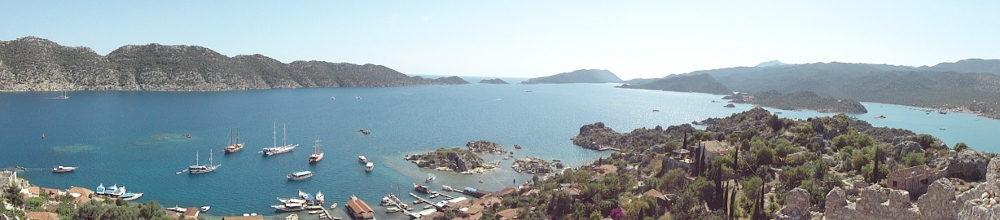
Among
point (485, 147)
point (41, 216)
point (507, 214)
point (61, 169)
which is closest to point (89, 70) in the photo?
point (61, 169)

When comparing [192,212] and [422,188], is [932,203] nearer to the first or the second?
[192,212]

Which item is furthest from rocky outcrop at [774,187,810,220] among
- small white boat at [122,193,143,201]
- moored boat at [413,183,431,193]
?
small white boat at [122,193,143,201]

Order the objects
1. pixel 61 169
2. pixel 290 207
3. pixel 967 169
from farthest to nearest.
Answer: pixel 61 169 < pixel 290 207 < pixel 967 169

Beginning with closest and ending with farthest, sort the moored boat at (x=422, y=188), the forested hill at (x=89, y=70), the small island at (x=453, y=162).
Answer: the moored boat at (x=422, y=188) → the small island at (x=453, y=162) → the forested hill at (x=89, y=70)

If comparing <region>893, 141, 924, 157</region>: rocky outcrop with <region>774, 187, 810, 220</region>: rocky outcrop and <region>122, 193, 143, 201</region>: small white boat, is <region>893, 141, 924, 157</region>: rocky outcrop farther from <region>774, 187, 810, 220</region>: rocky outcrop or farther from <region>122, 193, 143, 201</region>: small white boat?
<region>122, 193, 143, 201</region>: small white boat

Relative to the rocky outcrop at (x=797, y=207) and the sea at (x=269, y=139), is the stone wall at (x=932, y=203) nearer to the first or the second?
the rocky outcrop at (x=797, y=207)

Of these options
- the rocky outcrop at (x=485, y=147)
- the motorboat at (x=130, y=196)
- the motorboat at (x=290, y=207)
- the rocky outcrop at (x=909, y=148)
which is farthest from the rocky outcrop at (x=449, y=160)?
the rocky outcrop at (x=909, y=148)

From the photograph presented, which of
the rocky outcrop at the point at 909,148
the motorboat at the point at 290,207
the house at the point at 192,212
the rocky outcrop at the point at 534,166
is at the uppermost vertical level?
the rocky outcrop at the point at 909,148

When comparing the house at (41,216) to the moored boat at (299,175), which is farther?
the moored boat at (299,175)
